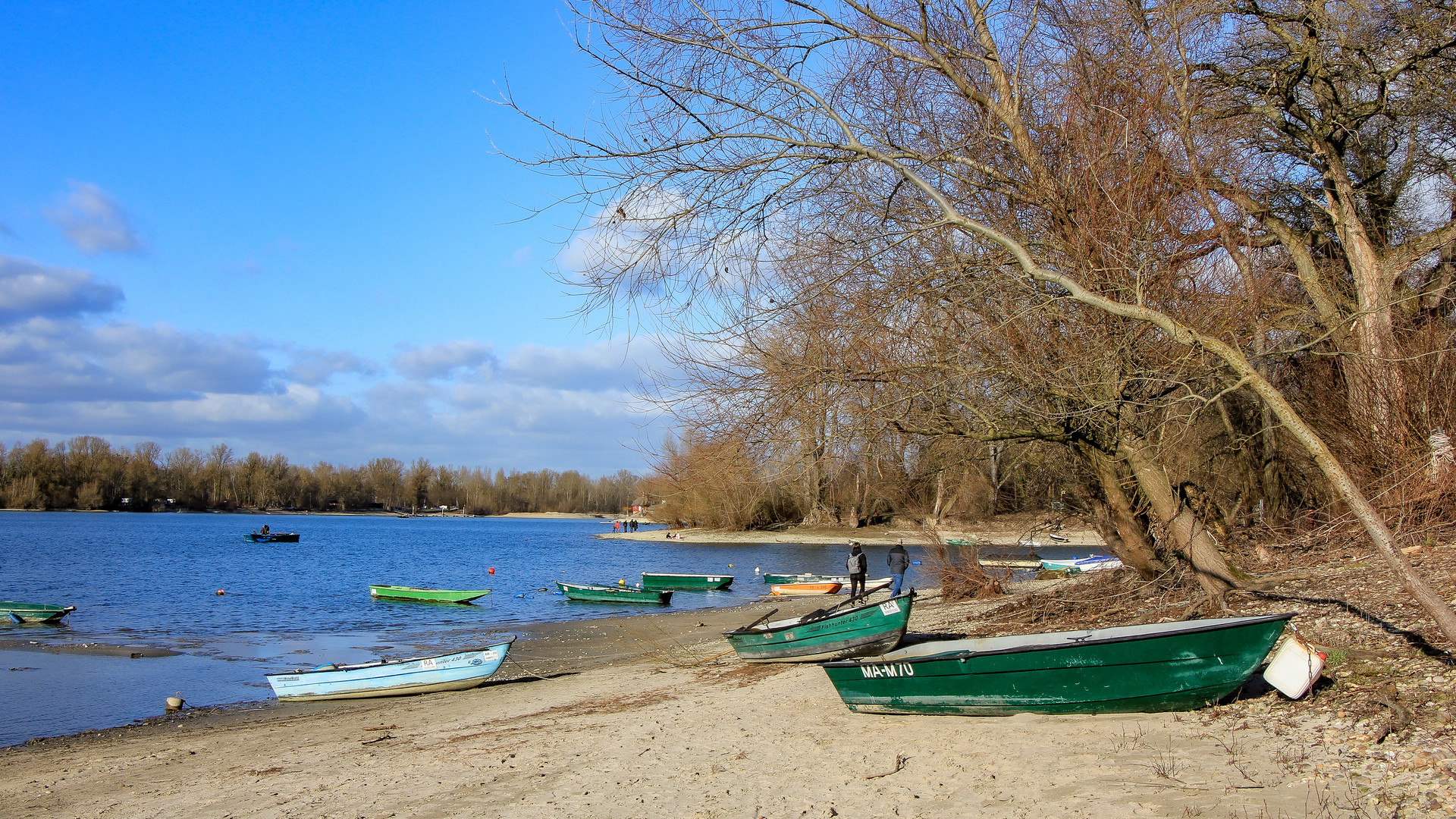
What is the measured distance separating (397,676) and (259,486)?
144 metres

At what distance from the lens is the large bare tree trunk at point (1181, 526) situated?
959 cm

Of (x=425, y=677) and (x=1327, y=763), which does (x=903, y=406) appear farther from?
(x=425, y=677)

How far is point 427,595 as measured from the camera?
29.8 m

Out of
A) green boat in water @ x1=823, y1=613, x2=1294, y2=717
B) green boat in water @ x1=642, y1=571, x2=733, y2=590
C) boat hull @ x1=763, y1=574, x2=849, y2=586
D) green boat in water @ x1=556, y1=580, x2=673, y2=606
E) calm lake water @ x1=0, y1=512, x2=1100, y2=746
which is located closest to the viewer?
green boat in water @ x1=823, y1=613, x2=1294, y2=717

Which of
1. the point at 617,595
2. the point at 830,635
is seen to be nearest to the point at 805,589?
the point at 617,595

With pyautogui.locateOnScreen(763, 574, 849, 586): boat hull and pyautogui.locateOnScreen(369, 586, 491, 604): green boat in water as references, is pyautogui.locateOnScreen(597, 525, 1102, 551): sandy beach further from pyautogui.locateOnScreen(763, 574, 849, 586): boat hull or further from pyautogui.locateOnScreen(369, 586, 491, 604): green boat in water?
pyautogui.locateOnScreen(369, 586, 491, 604): green boat in water

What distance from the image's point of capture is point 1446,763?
512cm

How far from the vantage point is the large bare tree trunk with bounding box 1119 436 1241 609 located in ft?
31.5

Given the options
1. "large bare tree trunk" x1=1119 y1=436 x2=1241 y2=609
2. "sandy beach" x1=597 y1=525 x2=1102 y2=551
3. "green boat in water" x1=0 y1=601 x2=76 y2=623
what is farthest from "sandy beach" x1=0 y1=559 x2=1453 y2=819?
"sandy beach" x1=597 y1=525 x2=1102 y2=551

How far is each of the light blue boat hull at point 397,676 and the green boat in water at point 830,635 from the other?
4.05 meters

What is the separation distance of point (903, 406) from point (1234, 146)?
651 cm

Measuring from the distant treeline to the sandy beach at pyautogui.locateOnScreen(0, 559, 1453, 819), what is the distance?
61618 millimetres

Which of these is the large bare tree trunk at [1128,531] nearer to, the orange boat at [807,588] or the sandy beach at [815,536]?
the orange boat at [807,588]

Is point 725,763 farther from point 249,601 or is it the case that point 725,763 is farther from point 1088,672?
point 249,601
